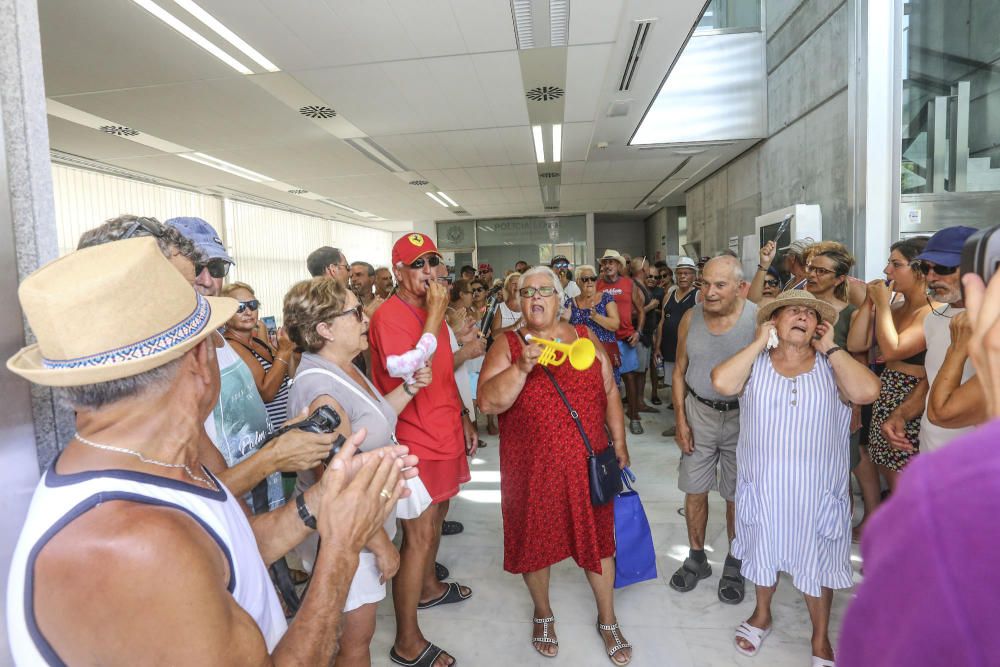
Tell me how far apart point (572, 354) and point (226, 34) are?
12.7 ft

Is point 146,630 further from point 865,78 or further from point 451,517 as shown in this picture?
point 865,78

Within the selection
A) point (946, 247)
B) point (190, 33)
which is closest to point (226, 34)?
point (190, 33)

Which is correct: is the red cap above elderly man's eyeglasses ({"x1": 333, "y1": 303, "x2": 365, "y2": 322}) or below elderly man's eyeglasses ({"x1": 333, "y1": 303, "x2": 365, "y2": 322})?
above

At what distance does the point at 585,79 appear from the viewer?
17.2ft

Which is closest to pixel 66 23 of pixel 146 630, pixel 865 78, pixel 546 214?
pixel 146 630

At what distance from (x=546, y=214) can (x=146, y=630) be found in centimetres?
1539

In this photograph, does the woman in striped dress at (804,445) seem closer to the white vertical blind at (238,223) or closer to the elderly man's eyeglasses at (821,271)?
the elderly man's eyeglasses at (821,271)

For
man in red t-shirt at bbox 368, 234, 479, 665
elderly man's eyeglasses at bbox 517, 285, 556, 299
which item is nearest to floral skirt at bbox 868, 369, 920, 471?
elderly man's eyeglasses at bbox 517, 285, 556, 299

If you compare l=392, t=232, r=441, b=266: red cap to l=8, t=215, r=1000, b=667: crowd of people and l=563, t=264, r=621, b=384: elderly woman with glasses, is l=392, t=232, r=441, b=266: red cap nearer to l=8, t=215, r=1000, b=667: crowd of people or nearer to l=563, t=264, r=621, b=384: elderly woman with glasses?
l=8, t=215, r=1000, b=667: crowd of people

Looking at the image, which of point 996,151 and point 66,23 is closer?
point 66,23

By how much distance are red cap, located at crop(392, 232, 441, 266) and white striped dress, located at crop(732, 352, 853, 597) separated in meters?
1.61

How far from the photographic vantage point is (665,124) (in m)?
7.36

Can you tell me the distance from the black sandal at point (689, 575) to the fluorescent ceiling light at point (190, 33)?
194 inches

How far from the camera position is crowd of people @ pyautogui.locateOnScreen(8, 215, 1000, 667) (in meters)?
0.68
